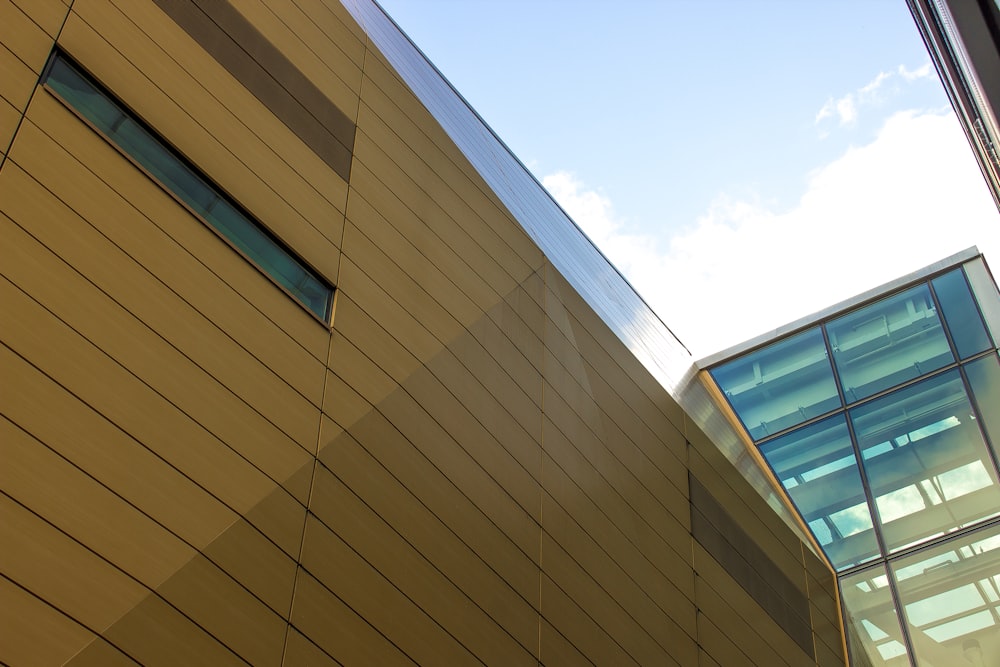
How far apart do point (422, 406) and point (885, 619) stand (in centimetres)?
1036

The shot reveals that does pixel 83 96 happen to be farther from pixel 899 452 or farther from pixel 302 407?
pixel 899 452

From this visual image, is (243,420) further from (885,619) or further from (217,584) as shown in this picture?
(885,619)

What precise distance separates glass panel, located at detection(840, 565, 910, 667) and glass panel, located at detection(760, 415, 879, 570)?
39 centimetres

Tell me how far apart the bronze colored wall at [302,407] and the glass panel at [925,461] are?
4.16 metres

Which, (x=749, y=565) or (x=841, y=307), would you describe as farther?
(x=841, y=307)

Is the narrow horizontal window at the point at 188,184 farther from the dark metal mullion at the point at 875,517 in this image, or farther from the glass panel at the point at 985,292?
the glass panel at the point at 985,292

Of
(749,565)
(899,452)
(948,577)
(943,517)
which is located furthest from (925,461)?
(749,565)

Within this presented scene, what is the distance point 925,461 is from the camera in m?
17.2

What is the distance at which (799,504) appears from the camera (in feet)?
58.5

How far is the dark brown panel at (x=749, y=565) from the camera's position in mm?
13977

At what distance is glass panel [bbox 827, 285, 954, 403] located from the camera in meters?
17.9

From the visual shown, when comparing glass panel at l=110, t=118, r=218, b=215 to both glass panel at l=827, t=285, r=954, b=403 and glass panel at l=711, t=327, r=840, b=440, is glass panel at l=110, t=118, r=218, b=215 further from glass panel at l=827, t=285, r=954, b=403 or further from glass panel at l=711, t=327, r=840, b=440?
glass panel at l=827, t=285, r=954, b=403

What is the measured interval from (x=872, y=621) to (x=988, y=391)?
171 inches

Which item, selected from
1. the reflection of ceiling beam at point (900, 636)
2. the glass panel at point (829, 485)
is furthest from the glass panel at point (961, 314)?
the reflection of ceiling beam at point (900, 636)
